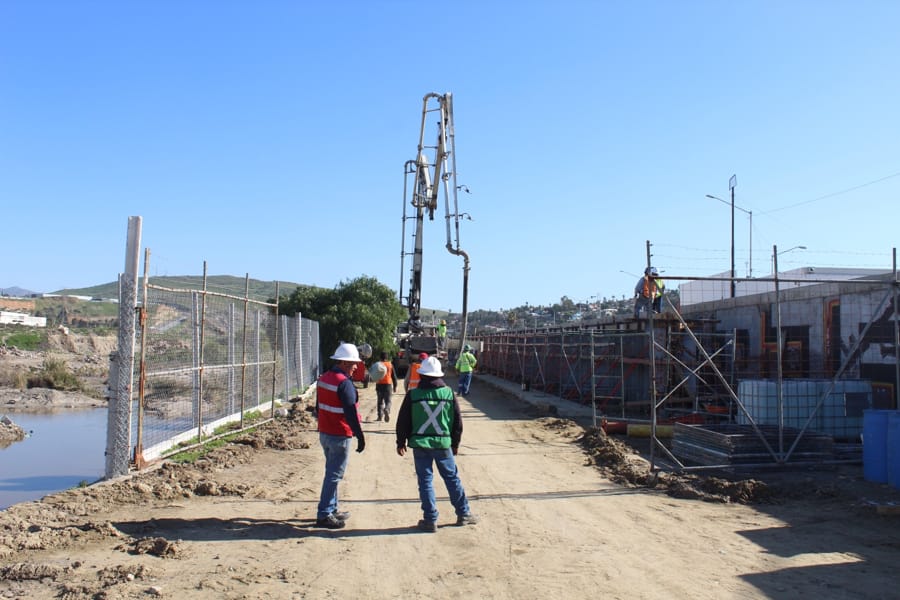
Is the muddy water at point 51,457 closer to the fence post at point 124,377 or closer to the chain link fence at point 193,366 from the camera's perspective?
the chain link fence at point 193,366

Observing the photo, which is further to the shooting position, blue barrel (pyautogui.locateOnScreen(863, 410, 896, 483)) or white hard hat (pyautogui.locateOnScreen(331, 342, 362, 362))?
blue barrel (pyautogui.locateOnScreen(863, 410, 896, 483))

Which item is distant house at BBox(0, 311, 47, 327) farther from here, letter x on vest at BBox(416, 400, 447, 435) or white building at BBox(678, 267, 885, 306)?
letter x on vest at BBox(416, 400, 447, 435)

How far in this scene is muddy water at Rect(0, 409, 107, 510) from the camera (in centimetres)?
1151

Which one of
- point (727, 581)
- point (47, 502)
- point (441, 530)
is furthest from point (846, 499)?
point (47, 502)

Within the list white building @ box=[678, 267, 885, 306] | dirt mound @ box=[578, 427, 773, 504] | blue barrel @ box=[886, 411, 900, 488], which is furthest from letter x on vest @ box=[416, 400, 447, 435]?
white building @ box=[678, 267, 885, 306]

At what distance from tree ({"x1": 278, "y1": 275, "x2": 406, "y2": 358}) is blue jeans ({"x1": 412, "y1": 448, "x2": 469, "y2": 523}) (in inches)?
851

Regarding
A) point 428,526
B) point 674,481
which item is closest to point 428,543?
point 428,526

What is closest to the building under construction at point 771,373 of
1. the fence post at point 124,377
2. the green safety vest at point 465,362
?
the green safety vest at point 465,362

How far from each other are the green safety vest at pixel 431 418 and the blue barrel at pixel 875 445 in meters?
5.95

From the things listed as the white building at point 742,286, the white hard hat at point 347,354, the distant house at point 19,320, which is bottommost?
the white hard hat at point 347,354

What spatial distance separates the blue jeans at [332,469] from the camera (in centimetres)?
723

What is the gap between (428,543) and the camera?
22.3ft

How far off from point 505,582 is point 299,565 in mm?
1718

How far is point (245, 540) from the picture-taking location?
682cm
